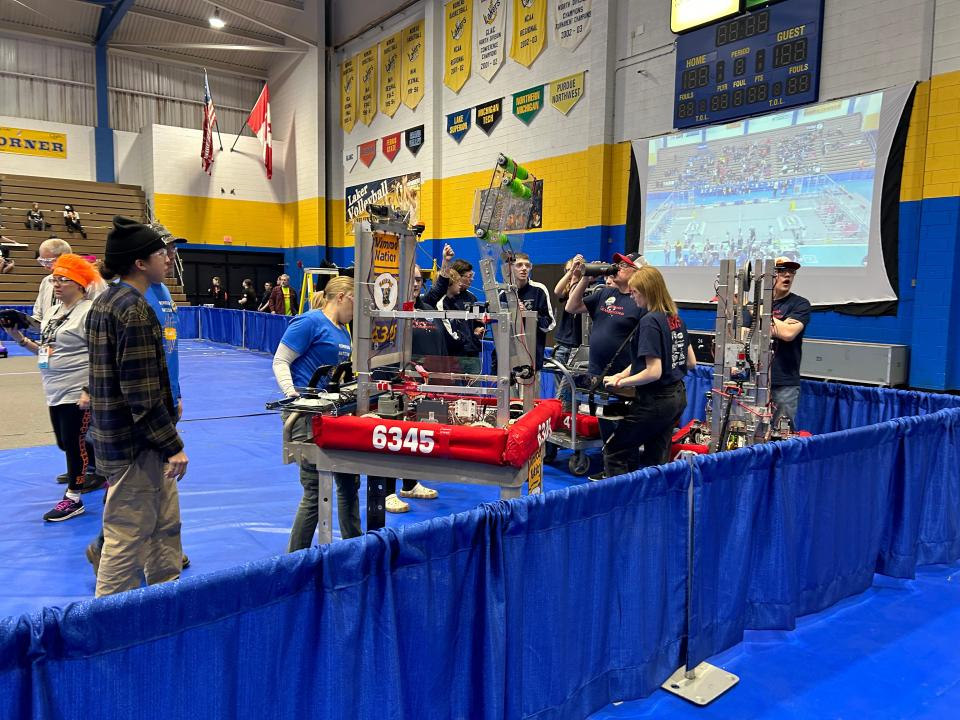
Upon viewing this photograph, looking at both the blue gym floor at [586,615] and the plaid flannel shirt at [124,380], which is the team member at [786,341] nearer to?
the blue gym floor at [586,615]

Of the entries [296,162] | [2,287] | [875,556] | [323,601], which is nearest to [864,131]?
[875,556]

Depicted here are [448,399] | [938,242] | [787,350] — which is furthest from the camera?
[938,242]

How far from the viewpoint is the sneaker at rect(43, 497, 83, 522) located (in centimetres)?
415

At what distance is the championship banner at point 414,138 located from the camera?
14.8 meters

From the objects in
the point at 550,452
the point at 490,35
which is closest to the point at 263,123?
the point at 490,35

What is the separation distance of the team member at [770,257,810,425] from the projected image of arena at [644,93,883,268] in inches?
131

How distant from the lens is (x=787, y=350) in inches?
194

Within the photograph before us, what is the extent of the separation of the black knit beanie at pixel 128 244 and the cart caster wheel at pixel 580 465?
3811 millimetres

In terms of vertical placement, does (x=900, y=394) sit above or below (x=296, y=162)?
below

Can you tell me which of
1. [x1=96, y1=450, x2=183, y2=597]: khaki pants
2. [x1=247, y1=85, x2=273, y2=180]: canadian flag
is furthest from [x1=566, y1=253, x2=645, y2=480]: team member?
[x1=247, y1=85, x2=273, y2=180]: canadian flag

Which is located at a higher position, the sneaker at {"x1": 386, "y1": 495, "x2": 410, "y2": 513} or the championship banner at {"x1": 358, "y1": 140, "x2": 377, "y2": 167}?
the championship banner at {"x1": 358, "y1": 140, "x2": 377, "y2": 167}

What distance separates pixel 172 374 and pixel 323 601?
2593 millimetres

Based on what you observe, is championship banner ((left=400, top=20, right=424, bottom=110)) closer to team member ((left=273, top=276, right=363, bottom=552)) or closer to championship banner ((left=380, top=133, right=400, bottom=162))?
championship banner ((left=380, top=133, right=400, bottom=162))

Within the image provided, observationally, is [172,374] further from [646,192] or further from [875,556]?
[646,192]
